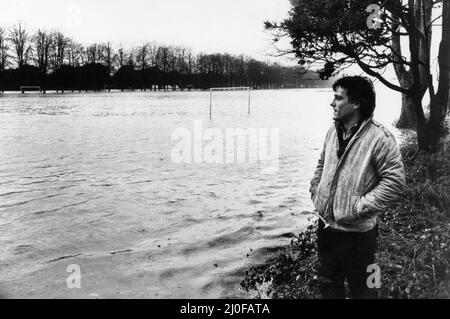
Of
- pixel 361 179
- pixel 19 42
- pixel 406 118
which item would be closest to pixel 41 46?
pixel 19 42

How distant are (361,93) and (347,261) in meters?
1.23

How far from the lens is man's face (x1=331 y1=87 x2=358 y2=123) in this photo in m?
3.11

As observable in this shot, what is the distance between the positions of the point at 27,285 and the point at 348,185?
3.81m

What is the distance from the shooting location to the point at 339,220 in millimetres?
3053

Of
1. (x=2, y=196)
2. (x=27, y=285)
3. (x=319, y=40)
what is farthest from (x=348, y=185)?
(x=2, y=196)

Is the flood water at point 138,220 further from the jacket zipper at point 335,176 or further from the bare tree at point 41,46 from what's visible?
the bare tree at point 41,46

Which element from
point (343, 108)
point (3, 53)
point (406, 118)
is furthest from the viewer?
point (3, 53)

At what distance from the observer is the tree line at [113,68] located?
75.8 meters

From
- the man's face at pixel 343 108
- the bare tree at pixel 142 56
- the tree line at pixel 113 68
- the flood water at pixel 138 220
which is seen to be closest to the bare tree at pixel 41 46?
the tree line at pixel 113 68

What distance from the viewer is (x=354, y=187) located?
3.03 metres

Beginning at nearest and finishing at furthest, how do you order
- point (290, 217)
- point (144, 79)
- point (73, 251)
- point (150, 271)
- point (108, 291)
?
point (108, 291), point (150, 271), point (73, 251), point (290, 217), point (144, 79)

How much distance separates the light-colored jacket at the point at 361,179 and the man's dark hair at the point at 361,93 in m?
0.09

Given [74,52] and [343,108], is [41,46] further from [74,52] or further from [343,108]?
[343,108]

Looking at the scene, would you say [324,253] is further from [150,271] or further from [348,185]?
[150,271]
